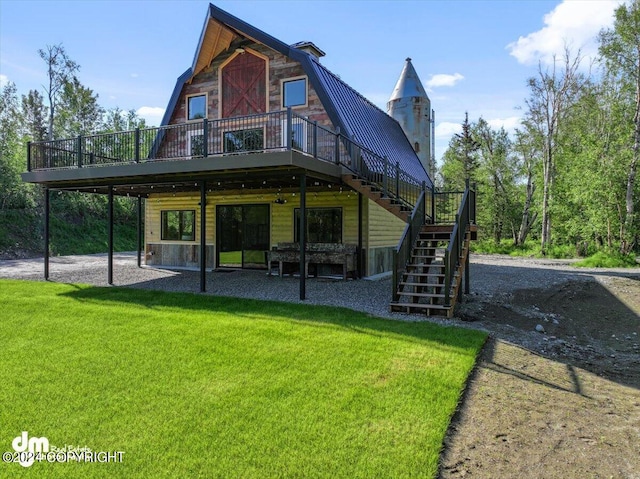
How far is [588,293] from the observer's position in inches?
464

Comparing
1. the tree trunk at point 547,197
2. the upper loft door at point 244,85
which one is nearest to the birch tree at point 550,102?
the tree trunk at point 547,197

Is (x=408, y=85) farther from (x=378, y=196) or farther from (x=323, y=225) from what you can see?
(x=378, y=196)

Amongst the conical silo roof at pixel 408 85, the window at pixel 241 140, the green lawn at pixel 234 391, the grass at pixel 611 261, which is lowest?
the green lawn at pixel 234 391

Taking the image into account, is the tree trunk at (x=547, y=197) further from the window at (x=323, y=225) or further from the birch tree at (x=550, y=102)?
the window at (x=323, y=225)

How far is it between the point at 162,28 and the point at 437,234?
11.1 metres

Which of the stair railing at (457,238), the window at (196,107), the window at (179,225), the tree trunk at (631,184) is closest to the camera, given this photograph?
the stair railing at (457,238)

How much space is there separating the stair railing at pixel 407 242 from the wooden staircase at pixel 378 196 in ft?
2.29

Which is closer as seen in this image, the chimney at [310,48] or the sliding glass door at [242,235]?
the chimney at [310,48]

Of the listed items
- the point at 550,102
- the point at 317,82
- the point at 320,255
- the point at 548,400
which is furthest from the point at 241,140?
the point at 550,102

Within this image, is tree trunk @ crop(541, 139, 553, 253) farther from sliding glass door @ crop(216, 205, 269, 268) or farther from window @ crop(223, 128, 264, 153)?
window @ crop(223, 128, 264, 153)

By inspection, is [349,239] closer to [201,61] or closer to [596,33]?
[201,61]

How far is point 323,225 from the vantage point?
13.8m

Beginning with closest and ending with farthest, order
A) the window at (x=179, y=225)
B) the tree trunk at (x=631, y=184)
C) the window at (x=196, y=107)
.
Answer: the window at (x=196, y=107) → the window at (x=179, y=225) → the tree trunk at (x=631, y=184)

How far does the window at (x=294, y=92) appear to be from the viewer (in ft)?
44.7
